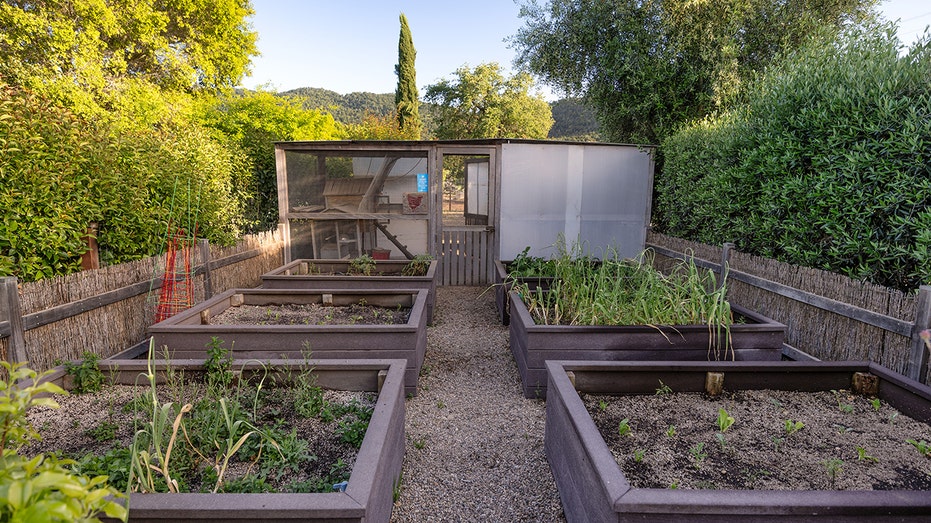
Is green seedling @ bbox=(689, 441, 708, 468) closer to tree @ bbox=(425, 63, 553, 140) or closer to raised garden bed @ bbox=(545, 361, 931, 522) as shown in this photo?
raised garden bed @ bbox=(545, 361, 931, 522)

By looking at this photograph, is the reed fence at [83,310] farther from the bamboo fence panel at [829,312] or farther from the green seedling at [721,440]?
the bamboo fence panel at [829,312]

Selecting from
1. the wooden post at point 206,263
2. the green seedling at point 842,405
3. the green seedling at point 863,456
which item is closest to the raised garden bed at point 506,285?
the green seedling at point 842,405

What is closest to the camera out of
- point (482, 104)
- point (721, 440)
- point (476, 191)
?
point (721, 440)

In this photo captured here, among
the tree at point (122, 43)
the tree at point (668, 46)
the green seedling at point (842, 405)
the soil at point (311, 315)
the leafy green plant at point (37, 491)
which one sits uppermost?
the tree at point (122, 43)

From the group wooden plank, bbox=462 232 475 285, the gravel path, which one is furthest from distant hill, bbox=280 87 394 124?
the gravel path

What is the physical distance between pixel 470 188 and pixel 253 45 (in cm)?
1200

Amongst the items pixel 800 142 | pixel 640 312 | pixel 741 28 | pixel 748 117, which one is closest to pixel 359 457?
pixel 640 312

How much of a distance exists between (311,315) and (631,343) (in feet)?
9.07

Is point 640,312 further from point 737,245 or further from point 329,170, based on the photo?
point 329,170

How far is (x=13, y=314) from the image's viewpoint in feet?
9.27

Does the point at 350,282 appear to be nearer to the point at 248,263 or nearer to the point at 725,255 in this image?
the point at 248,263

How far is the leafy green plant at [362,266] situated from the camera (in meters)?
6.01

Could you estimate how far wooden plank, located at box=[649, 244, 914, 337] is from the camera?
3137 millimetres

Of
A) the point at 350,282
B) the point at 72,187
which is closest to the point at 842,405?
the point at 350,282
